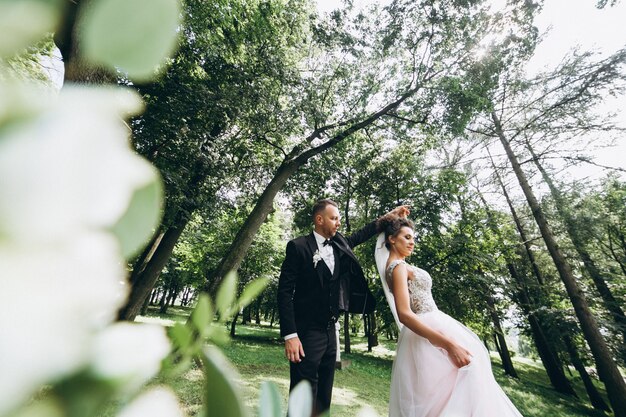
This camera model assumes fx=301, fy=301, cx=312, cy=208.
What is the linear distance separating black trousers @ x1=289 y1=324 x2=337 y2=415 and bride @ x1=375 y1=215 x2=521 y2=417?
27.3 inches

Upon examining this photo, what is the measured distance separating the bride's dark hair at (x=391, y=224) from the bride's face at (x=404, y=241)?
1.9 inches

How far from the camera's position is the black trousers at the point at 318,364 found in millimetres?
2838

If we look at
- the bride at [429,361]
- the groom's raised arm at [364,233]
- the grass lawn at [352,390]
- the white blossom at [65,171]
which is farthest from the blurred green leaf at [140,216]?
the grass lawn at [352,390]

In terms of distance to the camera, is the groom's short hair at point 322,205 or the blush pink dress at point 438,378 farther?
the groom's short hair at point 322,205

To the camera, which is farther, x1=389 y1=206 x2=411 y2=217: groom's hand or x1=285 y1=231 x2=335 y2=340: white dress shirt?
x1=389 y1=206 x2=411 y2=217: groom's hand

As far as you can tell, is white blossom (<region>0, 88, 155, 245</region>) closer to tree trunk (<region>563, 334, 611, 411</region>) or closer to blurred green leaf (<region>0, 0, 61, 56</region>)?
blurred green leaf (<region>0, 0, 61, 56</region>)

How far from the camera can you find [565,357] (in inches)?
576

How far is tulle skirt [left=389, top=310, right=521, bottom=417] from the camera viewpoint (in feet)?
8.36

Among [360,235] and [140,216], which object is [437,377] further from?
[140,216]

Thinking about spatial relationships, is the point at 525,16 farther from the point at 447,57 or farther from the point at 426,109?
the point at 426,109

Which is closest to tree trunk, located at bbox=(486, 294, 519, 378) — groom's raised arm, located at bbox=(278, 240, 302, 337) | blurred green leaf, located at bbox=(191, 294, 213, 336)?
groom's raised arm, located at bbox=(278, 240, 302, 337)

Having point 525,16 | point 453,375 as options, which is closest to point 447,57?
point 525,16

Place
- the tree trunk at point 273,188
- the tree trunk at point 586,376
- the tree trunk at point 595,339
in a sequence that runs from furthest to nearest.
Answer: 1. the tree trunk at point 586,376
2. the tree trunk at point 595,339
3. the tree trunk at point 273,188

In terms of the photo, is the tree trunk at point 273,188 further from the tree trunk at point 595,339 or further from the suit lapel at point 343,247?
the tree trunk at point 595,339
